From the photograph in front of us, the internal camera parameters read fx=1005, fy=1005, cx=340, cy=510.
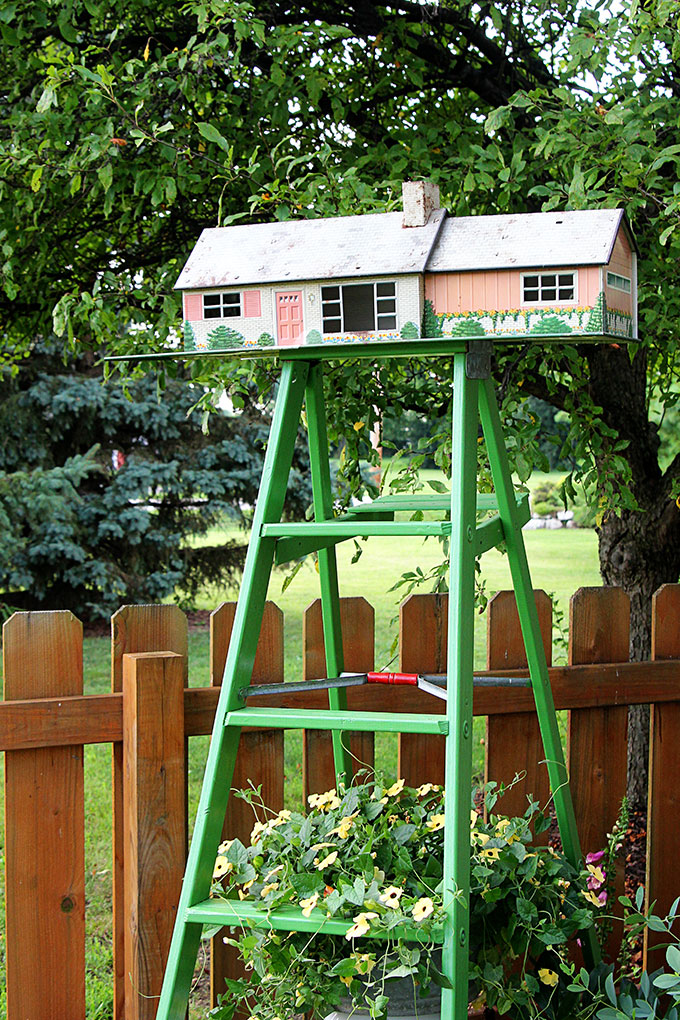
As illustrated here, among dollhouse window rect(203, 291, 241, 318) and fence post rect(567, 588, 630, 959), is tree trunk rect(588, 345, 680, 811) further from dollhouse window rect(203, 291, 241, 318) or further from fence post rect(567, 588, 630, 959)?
dollhouse window rect(203, 291, 241, 318)

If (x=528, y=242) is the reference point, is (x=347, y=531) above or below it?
below

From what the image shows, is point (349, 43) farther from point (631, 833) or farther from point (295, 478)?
point (295, 478)

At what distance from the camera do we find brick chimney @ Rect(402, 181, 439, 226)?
1697 mm

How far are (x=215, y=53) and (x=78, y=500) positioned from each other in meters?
5.18

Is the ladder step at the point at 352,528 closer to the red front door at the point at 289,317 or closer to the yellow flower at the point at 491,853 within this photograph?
the red front door at the point at 289,317

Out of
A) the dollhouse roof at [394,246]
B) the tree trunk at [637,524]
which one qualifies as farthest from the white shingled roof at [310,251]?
the tree trunk at [637,524]

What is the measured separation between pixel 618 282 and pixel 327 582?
779 mm

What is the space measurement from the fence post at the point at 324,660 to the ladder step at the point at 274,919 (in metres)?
0.50

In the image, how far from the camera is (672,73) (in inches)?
112

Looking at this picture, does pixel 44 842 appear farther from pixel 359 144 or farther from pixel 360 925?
pixel 359 144

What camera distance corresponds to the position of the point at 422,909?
1.44m

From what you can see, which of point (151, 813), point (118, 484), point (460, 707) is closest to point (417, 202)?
point (460, 707)

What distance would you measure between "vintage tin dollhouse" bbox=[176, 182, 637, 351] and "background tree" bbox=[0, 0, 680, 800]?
1.48 feet

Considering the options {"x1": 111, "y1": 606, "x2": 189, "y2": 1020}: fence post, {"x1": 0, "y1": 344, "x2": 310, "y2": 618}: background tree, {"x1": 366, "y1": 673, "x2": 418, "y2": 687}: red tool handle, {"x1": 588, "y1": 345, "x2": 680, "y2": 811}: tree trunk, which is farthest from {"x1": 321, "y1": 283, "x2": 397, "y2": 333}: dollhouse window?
{"x1": 0, "y1": 344, "x2": 310, "y2": 618}: background tree
